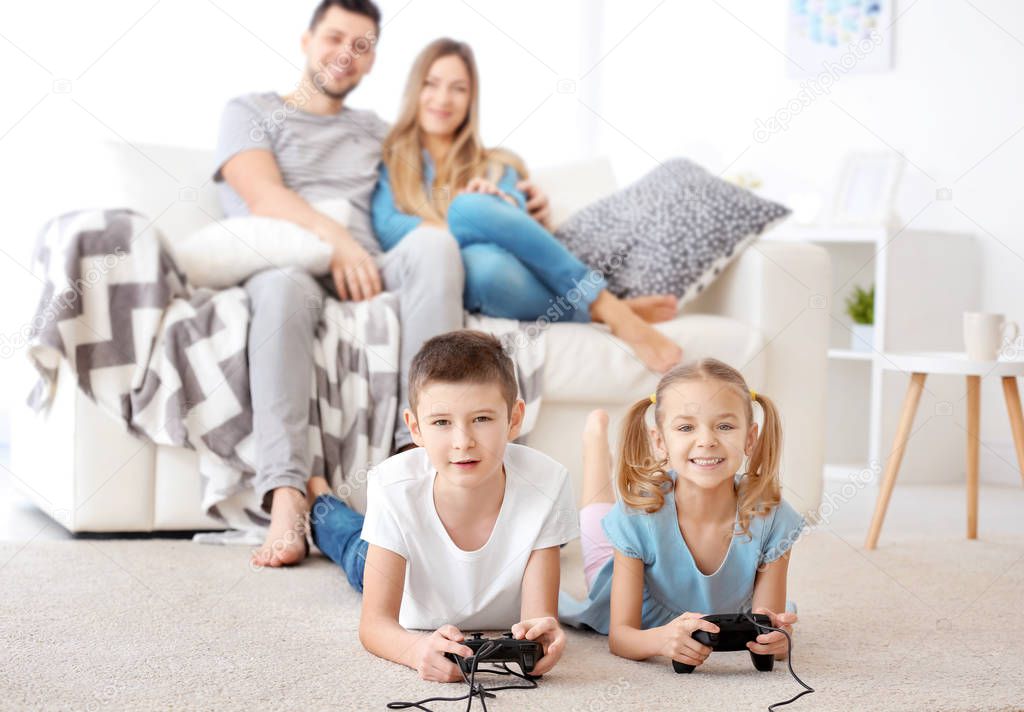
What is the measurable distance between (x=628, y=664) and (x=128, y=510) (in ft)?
3.10

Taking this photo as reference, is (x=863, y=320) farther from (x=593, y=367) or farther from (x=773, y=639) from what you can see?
(x=773, y=639)

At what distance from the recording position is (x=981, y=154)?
283 centimetres

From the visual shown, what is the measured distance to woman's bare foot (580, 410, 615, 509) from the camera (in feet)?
4.91

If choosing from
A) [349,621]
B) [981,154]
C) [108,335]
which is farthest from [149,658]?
[981,154]

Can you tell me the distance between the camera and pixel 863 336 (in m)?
2.84

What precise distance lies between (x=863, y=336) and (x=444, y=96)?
4.22 feet

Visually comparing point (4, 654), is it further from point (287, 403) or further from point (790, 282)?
point (790, 282)

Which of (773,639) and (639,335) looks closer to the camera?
(773,639)

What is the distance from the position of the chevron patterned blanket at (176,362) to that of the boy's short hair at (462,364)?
0.64 m

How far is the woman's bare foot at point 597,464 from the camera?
1496mm

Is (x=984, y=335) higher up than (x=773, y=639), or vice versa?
(x=984, y=335)

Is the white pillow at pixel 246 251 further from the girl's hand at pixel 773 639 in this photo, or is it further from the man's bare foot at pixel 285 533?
the girl's hand at pixel 773 639

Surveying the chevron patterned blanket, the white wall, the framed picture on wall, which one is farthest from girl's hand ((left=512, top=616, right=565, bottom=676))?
the framed picture on wall

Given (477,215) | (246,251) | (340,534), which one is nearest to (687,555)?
(340,534)
